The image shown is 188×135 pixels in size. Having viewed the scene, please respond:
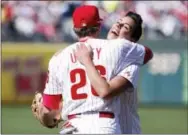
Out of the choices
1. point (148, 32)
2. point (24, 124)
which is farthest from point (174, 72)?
point (24, 124)

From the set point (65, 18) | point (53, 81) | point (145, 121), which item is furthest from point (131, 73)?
point (65, 18)

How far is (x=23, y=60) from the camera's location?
53.8 feet

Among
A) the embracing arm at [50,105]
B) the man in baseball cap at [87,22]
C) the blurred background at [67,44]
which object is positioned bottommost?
the embracing arm at [50,105]

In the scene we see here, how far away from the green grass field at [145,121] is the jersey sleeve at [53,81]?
22.5ft

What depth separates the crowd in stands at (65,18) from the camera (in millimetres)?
16703

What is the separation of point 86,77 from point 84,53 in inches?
6.5

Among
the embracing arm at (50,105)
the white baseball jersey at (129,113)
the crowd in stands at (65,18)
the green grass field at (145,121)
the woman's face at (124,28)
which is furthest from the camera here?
the crowd in stands at (65,18)

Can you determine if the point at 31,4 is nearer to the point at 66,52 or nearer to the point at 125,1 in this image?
the point at 125,1

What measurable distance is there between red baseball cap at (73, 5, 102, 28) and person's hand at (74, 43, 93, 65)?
0.14 metres

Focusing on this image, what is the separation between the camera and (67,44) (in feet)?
52.9

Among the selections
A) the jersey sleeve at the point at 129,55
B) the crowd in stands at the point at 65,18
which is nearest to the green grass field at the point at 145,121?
the crowd in stands at the point at 65,18

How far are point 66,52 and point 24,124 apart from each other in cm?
849

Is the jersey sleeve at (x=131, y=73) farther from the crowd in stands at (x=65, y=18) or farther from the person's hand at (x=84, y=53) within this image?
the crowd in stands at (x=65, y=18)

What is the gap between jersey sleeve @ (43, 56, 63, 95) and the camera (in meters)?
5.12
